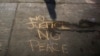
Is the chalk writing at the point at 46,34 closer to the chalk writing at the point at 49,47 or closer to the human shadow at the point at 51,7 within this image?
the chalk writing at the point at 49,47

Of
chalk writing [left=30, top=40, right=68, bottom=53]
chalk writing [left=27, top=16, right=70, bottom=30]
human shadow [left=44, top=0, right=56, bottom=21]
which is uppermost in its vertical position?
human shadow [left=44, top=0, right=56, bottom=21]

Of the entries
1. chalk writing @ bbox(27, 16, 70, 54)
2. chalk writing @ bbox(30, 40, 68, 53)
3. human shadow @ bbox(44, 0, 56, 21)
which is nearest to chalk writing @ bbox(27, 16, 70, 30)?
chalk writing @ bbox(27, 16, 70, 54)

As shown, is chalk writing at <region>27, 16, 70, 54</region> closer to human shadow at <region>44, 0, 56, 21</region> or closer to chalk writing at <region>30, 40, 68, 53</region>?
chalk writing at <region>30, 40, 68, 53</region>

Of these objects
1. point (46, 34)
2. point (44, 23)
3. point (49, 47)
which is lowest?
point (49, 47)

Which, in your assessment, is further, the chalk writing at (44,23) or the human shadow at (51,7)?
the human shadow at (51,7)

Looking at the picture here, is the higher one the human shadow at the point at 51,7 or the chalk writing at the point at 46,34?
the human shadow at the point at 51,7

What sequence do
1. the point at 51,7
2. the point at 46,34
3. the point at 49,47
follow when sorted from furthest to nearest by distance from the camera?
the point at 51,7 → the point at 46,34 → the point at 49,47

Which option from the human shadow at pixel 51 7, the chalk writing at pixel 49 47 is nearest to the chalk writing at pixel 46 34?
the chalk writing at pixel 49 47

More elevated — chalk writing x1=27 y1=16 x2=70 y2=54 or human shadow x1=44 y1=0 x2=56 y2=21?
human shadow x1=44 y1=0 x2=56 y2=21

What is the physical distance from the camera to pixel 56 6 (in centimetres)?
700

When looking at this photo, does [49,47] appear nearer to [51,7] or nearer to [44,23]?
[44,23]

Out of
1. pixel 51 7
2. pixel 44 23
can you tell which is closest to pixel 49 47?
pixel 44 23

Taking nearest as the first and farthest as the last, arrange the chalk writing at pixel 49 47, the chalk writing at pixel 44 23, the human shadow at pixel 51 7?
the chalk writing at pixel 49 47 → the chalk writing at pixel 44 23 → the human shadow at pixel 51 7

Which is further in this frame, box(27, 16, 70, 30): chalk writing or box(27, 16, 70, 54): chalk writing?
box(27, 16, 70, 30): chalk writing
